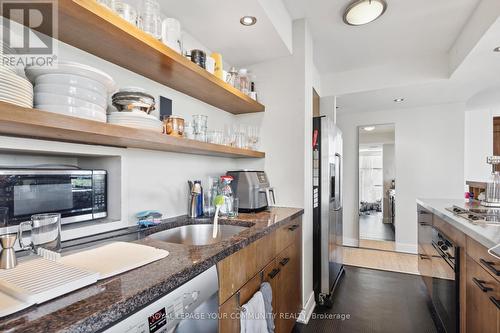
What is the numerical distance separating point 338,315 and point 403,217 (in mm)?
2456

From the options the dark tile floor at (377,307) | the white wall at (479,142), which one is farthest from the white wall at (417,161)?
the white wall at (479,142)

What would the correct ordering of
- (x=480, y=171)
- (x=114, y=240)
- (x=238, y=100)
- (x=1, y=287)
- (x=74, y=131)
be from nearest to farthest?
(x=1, y=287), (x=74, y=131), (x=114, y=240), (x=238, y=100), (x=480, y=171)

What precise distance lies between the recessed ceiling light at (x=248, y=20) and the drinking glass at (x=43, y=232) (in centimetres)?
152

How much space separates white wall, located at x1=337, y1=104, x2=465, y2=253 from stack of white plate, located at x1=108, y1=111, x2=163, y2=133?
366 cm

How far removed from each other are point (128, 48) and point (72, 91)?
41cm

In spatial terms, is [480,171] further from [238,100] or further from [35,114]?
[35,114]

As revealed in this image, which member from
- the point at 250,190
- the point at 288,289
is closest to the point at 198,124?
the point at 250,190

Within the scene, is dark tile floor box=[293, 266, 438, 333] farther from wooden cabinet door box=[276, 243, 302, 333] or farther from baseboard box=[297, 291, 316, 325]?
wooden cabinet door box=[276, 243, 302, 333]

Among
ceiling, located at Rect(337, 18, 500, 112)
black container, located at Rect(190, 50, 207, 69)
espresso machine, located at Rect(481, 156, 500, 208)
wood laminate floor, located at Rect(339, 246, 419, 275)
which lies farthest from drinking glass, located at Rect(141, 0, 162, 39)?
wood laminate floor, located at Rect(339, 246, 419, 275)

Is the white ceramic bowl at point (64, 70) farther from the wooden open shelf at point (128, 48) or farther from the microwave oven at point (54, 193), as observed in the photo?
the microwave oven at point (54, 193)

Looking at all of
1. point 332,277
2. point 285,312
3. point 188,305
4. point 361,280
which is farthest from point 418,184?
point 188,305

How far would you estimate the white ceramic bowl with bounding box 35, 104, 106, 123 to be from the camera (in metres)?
0.82

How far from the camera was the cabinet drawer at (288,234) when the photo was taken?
1570 millimetres

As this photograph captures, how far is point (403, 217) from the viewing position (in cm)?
383
